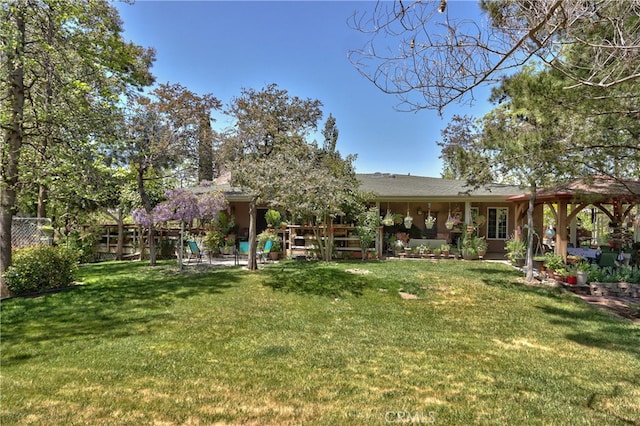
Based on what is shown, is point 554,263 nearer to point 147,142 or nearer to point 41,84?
point 147,142

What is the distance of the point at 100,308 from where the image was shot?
22.3ft

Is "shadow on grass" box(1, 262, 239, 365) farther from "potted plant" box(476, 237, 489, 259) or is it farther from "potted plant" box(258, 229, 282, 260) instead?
"potted plant" box(476, 237, 489, 259)

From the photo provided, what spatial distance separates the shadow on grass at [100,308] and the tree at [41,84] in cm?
165

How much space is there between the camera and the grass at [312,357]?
321 cm

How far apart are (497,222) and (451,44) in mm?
14929

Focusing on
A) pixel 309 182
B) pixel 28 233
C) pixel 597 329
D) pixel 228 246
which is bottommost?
pixel 597 329

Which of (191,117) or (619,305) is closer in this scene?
(619,305)

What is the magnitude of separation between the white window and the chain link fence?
16695mm

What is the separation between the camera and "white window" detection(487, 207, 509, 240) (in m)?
16.2

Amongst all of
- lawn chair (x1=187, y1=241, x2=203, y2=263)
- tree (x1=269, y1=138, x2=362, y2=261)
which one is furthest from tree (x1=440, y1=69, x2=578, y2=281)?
lawn chair (x1=187, y1=241, x2=203, y2=263)

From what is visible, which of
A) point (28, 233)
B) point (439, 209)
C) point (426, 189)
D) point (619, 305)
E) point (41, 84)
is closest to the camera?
point (619, 305)

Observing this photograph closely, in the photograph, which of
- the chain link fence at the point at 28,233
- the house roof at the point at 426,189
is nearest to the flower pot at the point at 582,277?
the house roof at the point at 426,189

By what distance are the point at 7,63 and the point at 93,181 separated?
9.06ft

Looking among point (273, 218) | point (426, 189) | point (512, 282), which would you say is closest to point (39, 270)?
point (273, 218)
